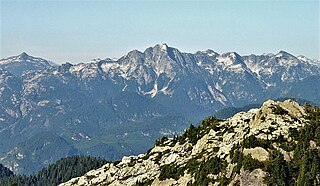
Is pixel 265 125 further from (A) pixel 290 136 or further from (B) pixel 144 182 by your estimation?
(B) pixel 144 182

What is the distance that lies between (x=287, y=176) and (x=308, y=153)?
6.91 m

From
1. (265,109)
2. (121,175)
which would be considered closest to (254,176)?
(265,109)

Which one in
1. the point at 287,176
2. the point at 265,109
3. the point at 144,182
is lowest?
the point at 287,176

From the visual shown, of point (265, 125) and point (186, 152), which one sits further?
point (186, 152)

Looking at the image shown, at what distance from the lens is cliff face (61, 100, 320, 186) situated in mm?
106188

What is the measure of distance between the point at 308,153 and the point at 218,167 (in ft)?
64.3

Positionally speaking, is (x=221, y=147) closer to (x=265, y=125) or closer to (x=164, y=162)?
(x=265, y=125)

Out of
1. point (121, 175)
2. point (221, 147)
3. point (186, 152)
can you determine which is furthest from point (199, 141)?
point (121, 175)

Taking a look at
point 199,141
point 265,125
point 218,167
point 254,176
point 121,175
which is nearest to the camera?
point 254,176

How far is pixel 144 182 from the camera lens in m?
137

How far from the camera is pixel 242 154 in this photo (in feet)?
362

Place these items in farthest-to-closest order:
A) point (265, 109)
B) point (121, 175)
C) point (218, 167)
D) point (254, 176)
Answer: point (121, 175)
point (265, 109)
point (218, 167)
point (254, 176)

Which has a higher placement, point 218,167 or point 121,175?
point 121,175

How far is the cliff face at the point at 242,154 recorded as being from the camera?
106m
